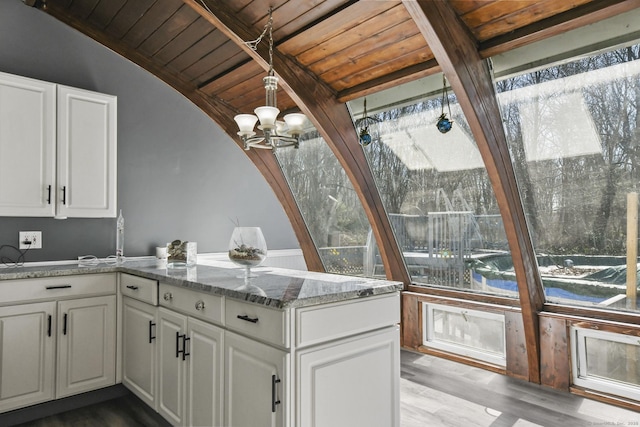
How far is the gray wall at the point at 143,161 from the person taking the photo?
334 cm

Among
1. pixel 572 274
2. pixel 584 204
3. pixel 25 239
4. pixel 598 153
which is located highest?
pixel 598 153

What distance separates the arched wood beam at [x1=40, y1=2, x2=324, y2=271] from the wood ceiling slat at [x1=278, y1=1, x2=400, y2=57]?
4.42 ft

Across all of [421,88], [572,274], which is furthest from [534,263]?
[421,88]

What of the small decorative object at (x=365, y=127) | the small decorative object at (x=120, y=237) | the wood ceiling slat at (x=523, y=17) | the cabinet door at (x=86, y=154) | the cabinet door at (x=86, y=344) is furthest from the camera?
the small decorative object at (x=365, y=127)

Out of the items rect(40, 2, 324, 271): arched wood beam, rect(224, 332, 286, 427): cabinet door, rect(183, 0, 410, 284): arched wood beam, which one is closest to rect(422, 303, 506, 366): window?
rect(183, 0, 410, 284): arched wood beam

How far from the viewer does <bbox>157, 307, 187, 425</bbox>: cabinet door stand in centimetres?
236

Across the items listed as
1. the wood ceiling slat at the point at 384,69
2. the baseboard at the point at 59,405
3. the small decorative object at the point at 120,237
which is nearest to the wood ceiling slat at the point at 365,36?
the wood ceiling slat at the point at 384,69

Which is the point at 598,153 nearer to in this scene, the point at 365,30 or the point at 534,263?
the point at 534,263

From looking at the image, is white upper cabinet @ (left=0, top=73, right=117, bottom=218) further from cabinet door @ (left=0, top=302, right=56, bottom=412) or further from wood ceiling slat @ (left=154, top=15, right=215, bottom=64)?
wood ceiling slat @ (left=154, top=15, right=215, bottom=64)

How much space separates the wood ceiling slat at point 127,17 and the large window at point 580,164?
2932 mm

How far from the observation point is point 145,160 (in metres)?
3.90

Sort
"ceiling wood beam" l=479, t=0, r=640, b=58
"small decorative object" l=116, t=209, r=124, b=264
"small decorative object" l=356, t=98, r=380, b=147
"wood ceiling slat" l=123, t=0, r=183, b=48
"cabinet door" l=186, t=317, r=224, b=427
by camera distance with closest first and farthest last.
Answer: "cabinet door" l=186, t=317, r=224, b=427 → "ceiling wood beam" l=479, t=0, r=640, b=58 → "wood ceiling slat" l=123, t=0, r=183, b=48 → "small decorative object" l=116, t=209, r=124, b=264 → "small decorative object" l=356, t=98, r=380, b=147

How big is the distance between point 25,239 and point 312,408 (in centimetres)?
276

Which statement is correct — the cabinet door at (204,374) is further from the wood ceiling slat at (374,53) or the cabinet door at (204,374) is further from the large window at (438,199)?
the large window at (438,199)
